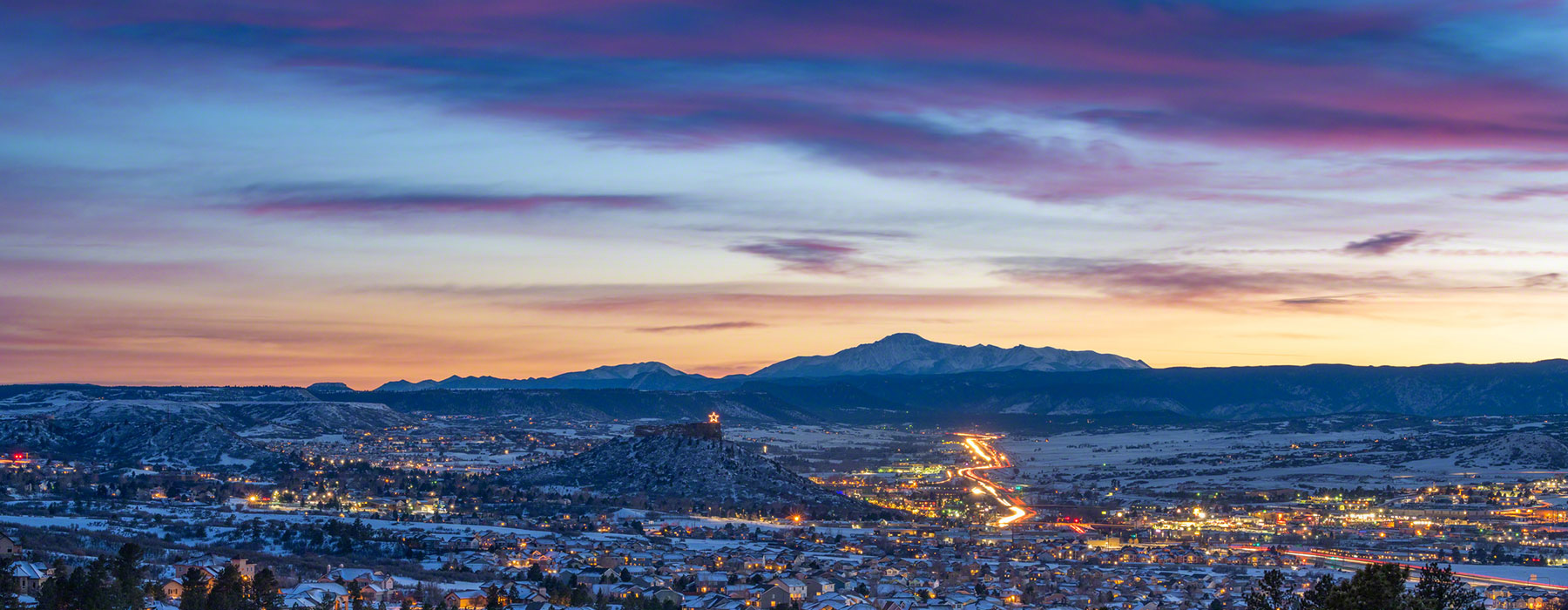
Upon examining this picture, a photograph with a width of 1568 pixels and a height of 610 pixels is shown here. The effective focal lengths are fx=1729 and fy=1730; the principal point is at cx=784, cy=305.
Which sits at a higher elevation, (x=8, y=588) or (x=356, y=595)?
(x=8, y=588)

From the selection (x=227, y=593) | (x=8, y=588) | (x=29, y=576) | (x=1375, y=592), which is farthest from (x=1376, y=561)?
(x=8, y=588)

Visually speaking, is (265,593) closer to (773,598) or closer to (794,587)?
(773,598)

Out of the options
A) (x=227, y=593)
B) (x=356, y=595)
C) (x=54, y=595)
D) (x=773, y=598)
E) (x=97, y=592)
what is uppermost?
(x=97, y=592)

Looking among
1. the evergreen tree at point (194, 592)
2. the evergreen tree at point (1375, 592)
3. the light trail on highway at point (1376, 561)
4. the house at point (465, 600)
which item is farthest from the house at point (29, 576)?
the light trail on highway at point (1376, 561)

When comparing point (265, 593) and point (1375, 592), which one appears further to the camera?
point (265, 593)

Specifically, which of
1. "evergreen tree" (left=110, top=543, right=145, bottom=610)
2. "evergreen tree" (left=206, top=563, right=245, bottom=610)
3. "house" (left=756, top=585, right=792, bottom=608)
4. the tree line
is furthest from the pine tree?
the tree line

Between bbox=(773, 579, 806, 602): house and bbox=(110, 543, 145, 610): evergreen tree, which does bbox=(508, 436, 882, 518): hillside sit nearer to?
bbox=(773, 579, 806, 602): house

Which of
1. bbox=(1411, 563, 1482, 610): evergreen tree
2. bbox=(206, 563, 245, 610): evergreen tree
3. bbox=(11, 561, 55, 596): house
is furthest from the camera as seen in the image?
bbox=(11, 561, 55, 596): house

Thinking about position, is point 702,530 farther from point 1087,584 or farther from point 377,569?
point 1087,584

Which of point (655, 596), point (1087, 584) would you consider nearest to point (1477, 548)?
point (1087, 584)
